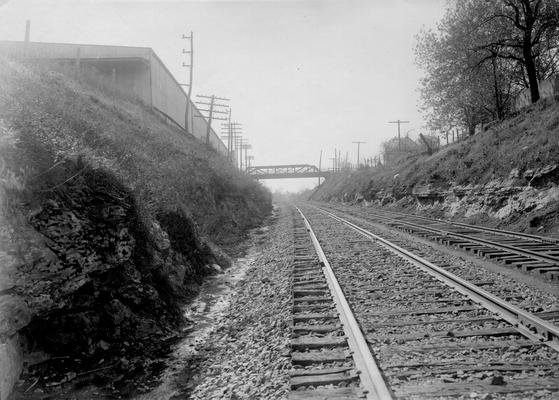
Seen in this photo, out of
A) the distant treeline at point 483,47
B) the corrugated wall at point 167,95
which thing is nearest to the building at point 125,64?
the corrugated wall at point 167,95

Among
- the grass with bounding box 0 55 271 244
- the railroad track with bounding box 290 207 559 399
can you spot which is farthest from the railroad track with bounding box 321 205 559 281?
the grass with bounding box 0 55 271 244

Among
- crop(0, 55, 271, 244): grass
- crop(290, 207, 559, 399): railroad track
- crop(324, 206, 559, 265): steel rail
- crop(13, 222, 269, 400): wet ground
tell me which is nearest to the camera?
crop(290, 207, 559, 399): railroad track

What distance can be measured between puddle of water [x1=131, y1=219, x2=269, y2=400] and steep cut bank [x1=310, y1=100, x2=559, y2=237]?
9.36 meters

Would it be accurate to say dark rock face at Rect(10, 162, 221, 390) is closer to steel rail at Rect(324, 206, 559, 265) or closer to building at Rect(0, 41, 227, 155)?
steel rail at Rect(324, 206, 559, 265)

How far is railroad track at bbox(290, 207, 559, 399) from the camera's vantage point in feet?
10.6

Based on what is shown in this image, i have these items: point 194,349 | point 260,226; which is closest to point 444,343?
point 194,349

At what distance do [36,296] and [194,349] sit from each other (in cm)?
194

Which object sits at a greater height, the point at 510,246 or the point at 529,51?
the point at 529,51

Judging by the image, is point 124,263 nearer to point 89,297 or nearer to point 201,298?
point 89,297

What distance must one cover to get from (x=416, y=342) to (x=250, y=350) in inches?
73.9

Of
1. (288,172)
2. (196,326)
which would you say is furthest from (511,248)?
(288,172)

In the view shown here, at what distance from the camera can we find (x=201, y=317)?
6305mm

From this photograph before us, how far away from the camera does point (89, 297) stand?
16.0 ft

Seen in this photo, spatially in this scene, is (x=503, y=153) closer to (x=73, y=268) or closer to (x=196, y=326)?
(x=196, y=326)
